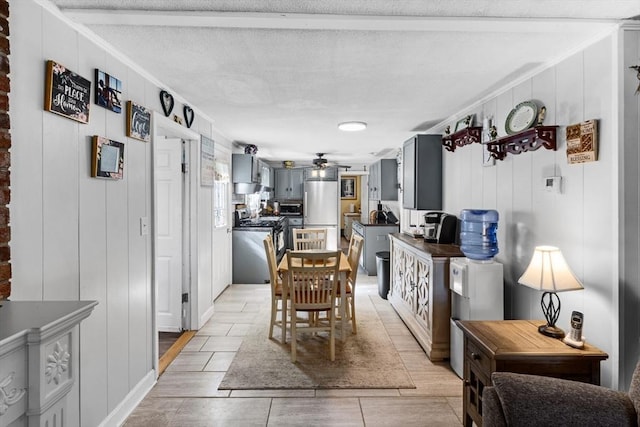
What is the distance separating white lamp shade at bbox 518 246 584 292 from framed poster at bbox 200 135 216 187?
313cm

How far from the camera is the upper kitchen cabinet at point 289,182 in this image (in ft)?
26.8

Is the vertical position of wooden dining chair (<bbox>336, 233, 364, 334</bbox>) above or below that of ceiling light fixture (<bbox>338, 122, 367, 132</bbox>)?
below

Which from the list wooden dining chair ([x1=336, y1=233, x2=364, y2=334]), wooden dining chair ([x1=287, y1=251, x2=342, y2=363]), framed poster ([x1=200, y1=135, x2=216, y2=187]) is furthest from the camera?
framed poster ([x1=200, y1=135, x2=216, y2=187])

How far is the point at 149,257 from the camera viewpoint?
2541mm

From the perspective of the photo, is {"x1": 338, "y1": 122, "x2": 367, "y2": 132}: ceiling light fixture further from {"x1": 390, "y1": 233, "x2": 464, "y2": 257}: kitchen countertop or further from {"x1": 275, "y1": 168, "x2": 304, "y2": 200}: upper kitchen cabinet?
{"x1": 275, "y1": 168, "x2": 304, "y2": 200}: upper kitchen cabinet

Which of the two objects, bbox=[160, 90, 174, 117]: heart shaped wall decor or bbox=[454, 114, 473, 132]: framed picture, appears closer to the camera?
bbox=[160, 90, 174, 117]: heart shaped wall decor

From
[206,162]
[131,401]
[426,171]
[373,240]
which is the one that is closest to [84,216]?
[131,401]

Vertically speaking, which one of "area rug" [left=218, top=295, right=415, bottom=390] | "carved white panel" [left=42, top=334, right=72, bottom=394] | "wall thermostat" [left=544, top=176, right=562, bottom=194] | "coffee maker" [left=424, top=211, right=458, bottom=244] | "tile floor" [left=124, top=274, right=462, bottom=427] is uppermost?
"wall thermostat" [left=544, top=176, right=562, bottom=194]

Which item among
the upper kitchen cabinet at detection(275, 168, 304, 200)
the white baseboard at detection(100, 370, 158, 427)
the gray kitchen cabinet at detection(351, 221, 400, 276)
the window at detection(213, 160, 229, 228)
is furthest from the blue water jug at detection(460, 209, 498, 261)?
the upper kitchen cabinet at detection(275, 168, 304, 200)

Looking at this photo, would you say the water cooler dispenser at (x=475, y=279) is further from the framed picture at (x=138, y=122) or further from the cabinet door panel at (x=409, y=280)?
the framed picture at (x=138, y=122)

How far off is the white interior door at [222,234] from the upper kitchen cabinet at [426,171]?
265cm

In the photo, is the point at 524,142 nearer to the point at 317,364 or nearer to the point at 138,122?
the point at 317,364

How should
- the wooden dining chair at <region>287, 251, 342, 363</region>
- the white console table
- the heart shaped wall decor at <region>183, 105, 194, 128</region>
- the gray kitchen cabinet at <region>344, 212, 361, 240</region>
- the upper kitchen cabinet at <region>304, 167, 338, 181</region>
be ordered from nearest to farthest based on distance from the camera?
the white console table
the wooden dining chair at <region>287, 251, 342, 363</region>
the heart shaped wall decor at <region>183, 105, 194, 128</region>
the upper kitchen cabinet at <region>304, 167, 338, 181</region>
the gray kitchen cabinet at <region>344, 212, 361, 240</region>

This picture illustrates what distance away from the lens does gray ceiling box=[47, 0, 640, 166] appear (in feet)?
5.32
